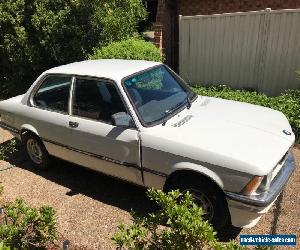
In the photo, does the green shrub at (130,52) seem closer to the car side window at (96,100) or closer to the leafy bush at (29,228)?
the car side window at (96,100)

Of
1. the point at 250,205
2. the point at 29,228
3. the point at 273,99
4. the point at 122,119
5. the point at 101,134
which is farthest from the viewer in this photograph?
the point at 273,99

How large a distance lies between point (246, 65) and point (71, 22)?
4.55m

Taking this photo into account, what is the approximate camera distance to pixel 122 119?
472cm

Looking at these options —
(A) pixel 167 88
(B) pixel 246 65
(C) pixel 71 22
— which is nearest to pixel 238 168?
(A) pixel 167 88

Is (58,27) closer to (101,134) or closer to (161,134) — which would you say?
(101,134)

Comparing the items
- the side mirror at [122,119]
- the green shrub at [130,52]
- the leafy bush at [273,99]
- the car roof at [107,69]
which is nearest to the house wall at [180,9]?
the green shrub at [130,52]

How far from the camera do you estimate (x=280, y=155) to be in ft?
13.9

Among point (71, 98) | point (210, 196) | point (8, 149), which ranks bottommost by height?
point (8, 149)

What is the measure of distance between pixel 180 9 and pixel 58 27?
3743mm

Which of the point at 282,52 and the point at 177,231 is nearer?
the point at 177,231

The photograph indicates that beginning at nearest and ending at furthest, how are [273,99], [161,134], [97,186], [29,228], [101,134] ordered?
[29,228]
[161,134]
[101,134]
[97,186]
[273,99]

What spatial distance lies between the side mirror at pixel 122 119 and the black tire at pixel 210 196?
0.96m

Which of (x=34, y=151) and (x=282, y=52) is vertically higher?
(x=282, y=52)

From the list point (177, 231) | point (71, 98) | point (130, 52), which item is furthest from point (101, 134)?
point (130, 52)
